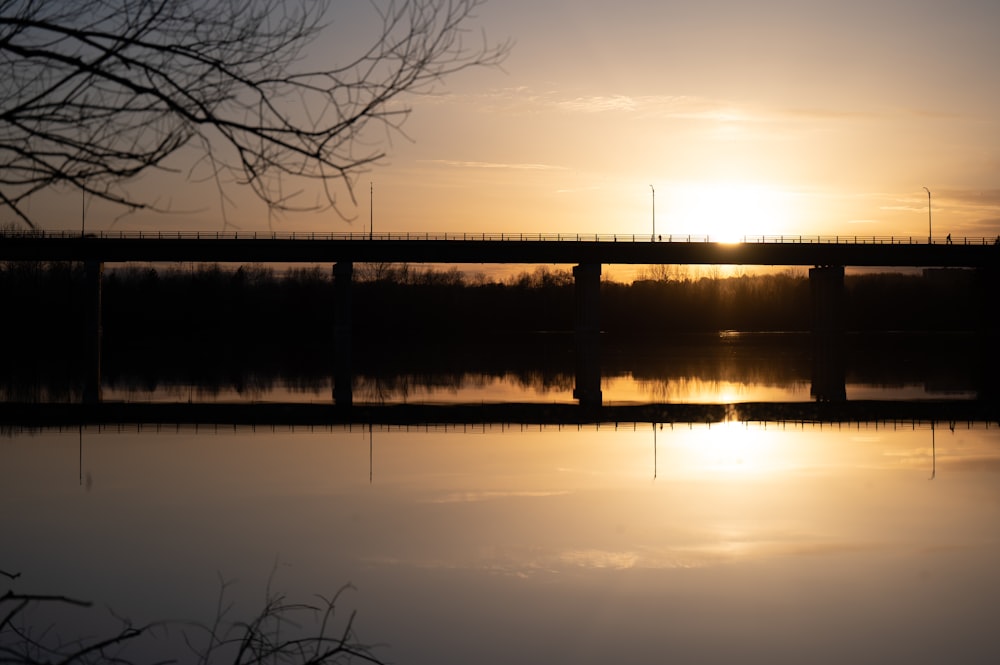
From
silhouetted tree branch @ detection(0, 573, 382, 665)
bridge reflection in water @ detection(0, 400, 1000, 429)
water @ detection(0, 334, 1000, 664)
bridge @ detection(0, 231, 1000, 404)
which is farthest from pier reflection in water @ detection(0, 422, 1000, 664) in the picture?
bridge @ detection(0, 231, 1000, 404)

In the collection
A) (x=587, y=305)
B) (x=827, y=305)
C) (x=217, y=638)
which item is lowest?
(x=217, y=638)

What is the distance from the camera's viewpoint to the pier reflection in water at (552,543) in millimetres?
12164

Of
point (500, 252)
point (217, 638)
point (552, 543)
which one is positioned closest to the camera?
point (217, 638)

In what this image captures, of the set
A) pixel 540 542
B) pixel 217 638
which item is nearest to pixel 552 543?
pixel 540 542

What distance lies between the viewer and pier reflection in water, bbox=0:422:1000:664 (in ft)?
39.9

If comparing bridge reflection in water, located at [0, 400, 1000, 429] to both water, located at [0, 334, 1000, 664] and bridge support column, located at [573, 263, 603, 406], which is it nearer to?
water, located at [0, 334, 1000, 664]

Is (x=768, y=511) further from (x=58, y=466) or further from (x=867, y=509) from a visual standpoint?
(x=58, y=466)

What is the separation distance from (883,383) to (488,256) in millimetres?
71104

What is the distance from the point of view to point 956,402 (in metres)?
46.4

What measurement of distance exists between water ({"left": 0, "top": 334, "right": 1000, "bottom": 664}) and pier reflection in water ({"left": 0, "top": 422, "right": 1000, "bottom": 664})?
54 millimetres

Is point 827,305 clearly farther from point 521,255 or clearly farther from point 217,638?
point 217,638

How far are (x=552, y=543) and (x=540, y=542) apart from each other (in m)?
0.20

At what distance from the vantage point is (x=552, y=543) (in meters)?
17.0

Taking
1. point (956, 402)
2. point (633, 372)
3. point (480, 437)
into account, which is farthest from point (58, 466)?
point (633, 372)
